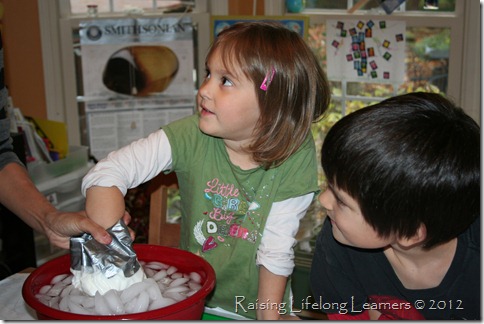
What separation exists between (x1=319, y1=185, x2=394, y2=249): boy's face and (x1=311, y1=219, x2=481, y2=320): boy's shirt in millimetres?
117

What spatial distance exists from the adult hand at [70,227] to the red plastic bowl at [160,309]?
0.06 metres

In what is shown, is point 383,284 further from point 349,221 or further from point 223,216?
point 223,216

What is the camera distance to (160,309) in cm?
91

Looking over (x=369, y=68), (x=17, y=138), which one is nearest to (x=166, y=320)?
(x=17, y=138)

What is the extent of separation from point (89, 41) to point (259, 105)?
146cm

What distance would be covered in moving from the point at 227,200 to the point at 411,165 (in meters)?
0.48

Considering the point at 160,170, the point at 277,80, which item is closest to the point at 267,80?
the point at 277,80

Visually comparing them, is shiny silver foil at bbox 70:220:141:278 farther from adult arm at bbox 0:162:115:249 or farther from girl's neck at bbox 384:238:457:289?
girl's neck at bbox 384:238:457:289

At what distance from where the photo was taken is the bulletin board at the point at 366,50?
233 centimetres

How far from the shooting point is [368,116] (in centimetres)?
103

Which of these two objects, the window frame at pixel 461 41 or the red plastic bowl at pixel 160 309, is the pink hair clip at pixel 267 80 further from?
the window frame at pixel 461 41

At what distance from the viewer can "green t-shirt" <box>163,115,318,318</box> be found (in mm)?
1307

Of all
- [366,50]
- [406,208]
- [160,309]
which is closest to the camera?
[160,309]

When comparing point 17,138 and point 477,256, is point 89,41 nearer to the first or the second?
point 17,138
